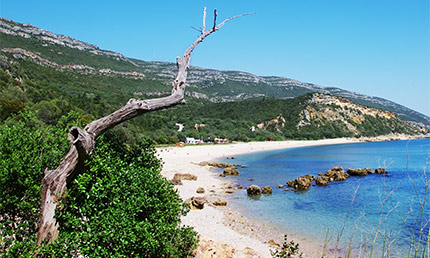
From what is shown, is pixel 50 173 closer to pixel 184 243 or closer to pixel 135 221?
pixel 135 221

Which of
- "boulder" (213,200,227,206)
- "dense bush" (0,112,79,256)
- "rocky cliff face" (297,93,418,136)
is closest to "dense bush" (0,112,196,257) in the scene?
"dense bush" (0,112,79,256)

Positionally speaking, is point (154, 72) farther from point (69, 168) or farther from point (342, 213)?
point (69, 168)

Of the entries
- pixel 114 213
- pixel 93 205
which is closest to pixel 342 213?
pixel 114 213

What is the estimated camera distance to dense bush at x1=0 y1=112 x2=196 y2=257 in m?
4.68

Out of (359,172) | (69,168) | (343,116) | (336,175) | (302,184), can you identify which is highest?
(343,116)

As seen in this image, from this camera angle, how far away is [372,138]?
102 m

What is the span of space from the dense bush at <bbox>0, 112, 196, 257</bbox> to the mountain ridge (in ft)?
270

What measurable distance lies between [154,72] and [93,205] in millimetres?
151302

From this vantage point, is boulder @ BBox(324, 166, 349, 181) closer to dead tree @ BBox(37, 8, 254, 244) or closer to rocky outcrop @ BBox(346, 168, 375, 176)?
rocky outcrop @ BBox(346, 168, 375, 176)

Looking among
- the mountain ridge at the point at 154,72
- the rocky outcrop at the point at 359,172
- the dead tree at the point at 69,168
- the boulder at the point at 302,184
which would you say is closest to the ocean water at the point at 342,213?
the boulder at the point at 302,184

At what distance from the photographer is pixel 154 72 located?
150m

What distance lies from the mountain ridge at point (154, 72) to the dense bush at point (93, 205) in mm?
82219

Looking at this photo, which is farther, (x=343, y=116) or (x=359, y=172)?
(x=343, y=116)

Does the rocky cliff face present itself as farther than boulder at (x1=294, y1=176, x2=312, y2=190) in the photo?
Yes
